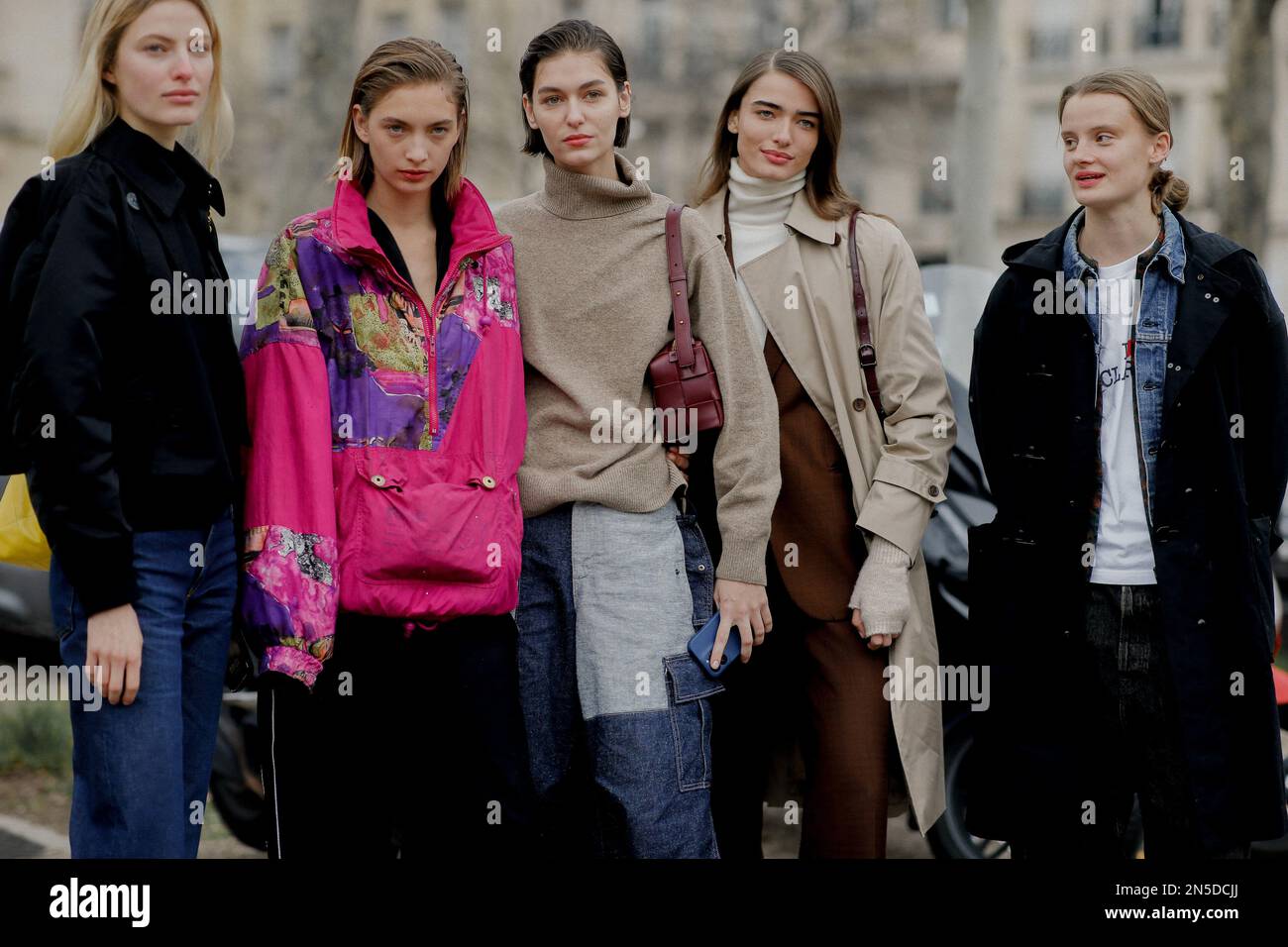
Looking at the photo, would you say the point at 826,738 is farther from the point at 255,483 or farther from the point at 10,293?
the point at 10,293

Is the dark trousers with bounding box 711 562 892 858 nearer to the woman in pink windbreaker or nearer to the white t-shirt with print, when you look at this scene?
the white t-shirt with print

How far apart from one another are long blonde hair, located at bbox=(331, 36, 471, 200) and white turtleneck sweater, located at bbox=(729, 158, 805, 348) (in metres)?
0.80

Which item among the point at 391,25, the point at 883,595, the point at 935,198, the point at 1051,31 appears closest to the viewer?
the point at 883,595

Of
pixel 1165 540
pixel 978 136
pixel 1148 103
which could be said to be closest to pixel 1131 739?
pixel 1165 540

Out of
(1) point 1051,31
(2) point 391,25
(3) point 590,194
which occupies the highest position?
(1) point 1051,31

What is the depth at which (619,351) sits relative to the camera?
3.32 meters

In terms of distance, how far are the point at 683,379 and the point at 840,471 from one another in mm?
532

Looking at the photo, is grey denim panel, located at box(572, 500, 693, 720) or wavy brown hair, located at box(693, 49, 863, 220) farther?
wavy brown hair, located at box(693, 49, 863, 220)

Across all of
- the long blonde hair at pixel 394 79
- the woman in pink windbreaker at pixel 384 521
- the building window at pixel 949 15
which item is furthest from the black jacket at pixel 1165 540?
the building window at pixel 949 15

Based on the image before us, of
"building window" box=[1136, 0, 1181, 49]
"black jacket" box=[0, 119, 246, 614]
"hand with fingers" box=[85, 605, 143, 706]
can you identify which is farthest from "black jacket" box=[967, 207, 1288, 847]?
"building window" box=[1136, 0, 1181, 49]

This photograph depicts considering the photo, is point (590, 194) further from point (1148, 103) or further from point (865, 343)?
point (1148, 103)

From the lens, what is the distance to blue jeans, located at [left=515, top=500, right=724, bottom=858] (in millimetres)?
3221

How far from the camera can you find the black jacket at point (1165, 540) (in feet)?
10.5
